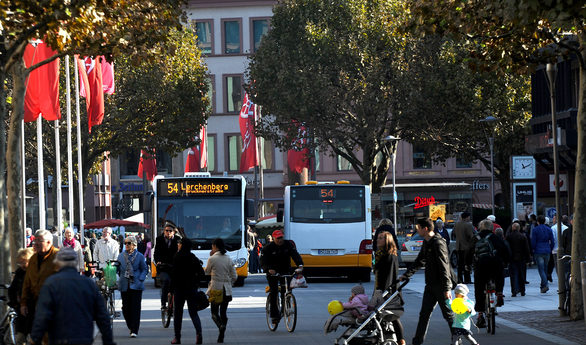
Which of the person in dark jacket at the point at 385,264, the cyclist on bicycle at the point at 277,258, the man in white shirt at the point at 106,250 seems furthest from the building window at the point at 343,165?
the person in dark jacket at the point at 385,264

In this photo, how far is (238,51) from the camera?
8031 centimetres

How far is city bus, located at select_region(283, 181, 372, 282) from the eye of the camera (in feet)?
111

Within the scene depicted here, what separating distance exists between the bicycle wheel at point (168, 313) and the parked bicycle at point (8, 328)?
166 inches

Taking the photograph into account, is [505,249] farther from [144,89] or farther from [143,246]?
[144,89]

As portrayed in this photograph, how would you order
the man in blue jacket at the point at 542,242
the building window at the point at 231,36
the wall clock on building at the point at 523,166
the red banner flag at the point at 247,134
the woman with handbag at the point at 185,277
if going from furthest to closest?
the building window at the point at 231,36
the red banner flag at the point at 247,134
the wall clock on building at the point at 523,166
the man in blue jacket at the point at 542,242
the woman with handbag at the point at 185,277

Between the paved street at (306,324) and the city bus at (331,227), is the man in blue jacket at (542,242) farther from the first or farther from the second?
the city bus at (331,227)

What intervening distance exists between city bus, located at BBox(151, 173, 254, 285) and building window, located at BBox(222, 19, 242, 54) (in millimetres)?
48109

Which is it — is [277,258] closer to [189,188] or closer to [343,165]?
[189,188]

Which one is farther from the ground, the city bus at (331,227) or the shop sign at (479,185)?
the shop sign at (479,185)

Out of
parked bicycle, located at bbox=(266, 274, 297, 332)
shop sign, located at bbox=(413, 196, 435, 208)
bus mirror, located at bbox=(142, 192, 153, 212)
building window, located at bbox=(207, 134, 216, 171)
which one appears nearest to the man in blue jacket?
parked bicycle, located at bbox=(266, 274, 297, 332)

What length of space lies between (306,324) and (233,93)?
61.0 m

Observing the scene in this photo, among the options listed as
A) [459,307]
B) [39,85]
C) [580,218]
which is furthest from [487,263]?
[39,85]

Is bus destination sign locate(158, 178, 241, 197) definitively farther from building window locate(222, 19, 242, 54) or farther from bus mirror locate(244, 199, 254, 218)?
building window locate(222, 19, 242, 54)

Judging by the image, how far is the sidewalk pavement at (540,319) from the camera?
16891 millimetres
